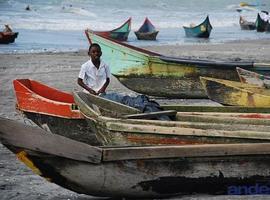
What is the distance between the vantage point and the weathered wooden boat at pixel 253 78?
998 centimetres

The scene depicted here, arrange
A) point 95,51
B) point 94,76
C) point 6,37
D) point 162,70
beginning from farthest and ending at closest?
1. point 6,37
2. point 162,70
3. point 94,76
4. point 95,51

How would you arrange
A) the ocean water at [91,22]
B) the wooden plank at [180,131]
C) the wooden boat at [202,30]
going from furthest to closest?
the wooden boat at [202,30] → the ocean water at [91,22] → the wooden plank at [180,131]

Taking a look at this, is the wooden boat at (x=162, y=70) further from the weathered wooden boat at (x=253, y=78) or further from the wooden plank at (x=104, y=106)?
the wooden plank at (x=104, y=106)

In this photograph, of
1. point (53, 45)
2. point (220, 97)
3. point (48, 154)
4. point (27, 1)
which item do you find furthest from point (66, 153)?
point (27, 1)

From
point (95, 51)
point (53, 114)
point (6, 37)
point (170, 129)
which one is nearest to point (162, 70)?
point (95, 51)

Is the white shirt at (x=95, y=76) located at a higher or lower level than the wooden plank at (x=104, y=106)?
lower

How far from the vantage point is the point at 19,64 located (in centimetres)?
1756

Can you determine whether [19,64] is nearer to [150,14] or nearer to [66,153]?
[66,153]

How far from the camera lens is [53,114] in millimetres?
7965

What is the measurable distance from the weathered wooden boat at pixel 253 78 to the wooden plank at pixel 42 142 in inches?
206

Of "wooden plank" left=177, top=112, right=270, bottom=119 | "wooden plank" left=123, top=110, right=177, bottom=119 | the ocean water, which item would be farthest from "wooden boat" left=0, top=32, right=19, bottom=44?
"wooden plank" left=123, top=110, right=177, bottom=119

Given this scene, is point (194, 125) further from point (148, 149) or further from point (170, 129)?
point (148, 149)

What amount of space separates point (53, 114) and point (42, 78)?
259 inches

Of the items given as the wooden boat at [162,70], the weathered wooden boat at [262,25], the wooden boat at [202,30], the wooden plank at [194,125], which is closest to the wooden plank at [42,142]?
the wooden plank at [194,125]
